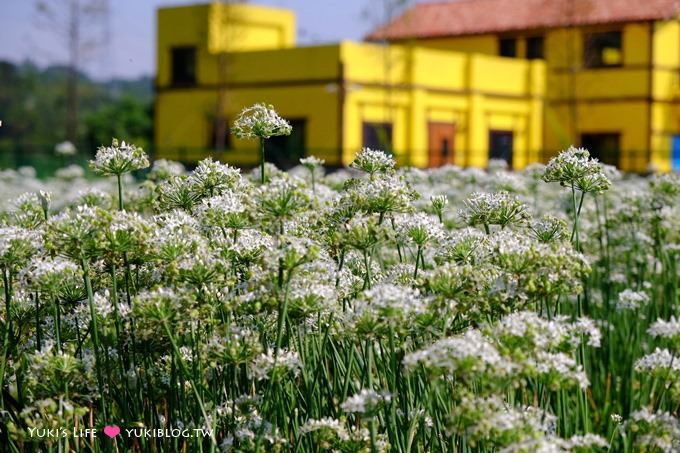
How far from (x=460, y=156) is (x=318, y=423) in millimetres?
36131

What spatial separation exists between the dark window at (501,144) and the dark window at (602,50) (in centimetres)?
396

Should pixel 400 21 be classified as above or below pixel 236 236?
above

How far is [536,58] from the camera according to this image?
4375cm

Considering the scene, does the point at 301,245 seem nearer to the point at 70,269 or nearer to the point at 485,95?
the point at 70,269

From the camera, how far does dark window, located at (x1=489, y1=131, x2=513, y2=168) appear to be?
128 feet

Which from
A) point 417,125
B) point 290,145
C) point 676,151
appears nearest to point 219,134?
point 290,145

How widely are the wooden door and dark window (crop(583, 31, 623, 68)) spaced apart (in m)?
6.26

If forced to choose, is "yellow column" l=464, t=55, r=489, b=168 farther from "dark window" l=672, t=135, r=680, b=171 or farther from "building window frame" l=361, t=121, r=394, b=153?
"dark window" l=672, t=135, r=680, b=171

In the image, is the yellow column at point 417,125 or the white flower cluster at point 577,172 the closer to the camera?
the white flower cluster at point 577,172

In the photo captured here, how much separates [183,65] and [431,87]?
9632mm

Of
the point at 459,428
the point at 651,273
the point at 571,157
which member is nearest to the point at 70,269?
the point at 459,428

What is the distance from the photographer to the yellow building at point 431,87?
3628cm

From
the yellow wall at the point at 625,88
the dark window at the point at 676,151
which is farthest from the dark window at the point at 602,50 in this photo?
the dark window at the point at 676,151

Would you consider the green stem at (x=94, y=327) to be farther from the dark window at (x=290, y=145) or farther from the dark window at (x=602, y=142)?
the dark window at (x=602, y=142)
